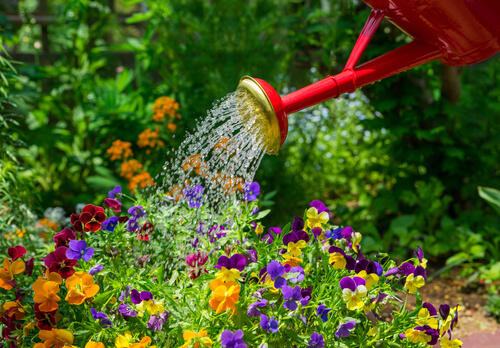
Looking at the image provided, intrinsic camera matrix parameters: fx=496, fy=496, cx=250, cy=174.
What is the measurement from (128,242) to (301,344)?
1.91ft

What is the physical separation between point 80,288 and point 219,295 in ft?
1.08

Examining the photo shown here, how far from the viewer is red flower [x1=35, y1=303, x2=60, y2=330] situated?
113cm

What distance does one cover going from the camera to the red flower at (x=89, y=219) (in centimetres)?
125

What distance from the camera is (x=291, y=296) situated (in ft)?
3.49

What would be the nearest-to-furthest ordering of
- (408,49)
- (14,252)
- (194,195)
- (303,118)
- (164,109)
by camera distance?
(408,49)
(14,252)
(194,195)
(164,109)
(303,118)

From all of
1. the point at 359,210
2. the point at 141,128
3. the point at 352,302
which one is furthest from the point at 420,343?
the point at 141,128

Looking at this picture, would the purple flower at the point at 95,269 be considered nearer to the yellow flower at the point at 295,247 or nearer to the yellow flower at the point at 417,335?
the yellow flower at the point at 295,247

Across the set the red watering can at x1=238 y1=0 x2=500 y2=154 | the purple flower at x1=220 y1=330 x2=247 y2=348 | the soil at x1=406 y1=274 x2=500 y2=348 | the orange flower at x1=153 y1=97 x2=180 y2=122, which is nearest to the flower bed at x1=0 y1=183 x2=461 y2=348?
the purple flower at x1=220 y1=330 x2=247 y2=348

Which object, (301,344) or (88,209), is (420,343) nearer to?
(301,344)

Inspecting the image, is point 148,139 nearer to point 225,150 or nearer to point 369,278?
point 225,150

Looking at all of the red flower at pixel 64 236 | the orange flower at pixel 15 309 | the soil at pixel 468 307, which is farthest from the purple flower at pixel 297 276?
the soil at pixel 468 307

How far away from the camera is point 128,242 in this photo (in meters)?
1.41

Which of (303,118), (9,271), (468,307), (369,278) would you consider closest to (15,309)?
(9,271)

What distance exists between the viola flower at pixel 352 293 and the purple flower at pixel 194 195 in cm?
53
